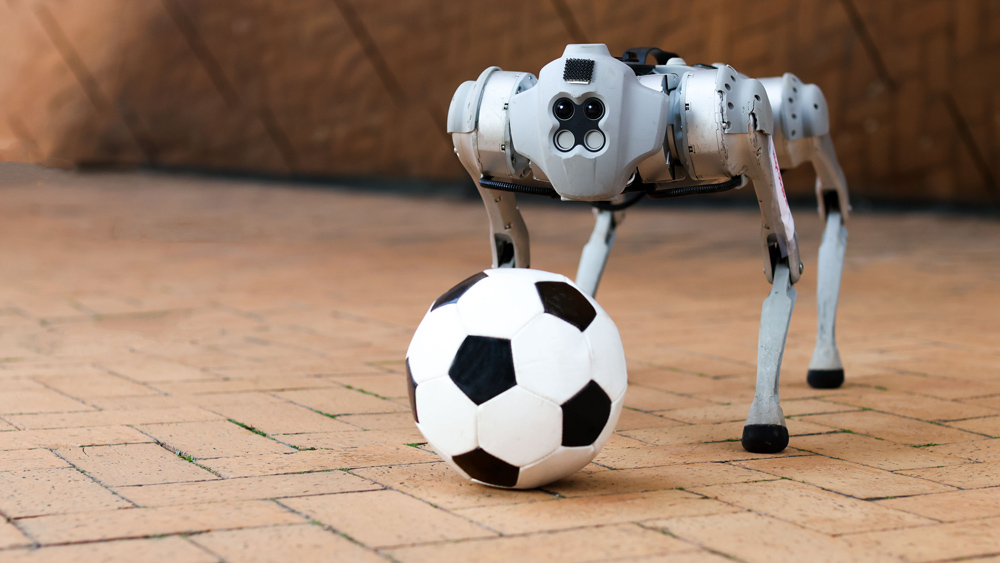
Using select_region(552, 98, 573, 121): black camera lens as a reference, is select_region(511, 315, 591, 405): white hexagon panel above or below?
below

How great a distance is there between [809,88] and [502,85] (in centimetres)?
120

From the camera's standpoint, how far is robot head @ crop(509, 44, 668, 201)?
2535 millimetres

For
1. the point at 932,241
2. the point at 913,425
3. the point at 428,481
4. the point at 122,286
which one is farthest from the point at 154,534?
the point at 932,241

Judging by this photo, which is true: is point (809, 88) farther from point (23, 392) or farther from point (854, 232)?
point (854, 232)

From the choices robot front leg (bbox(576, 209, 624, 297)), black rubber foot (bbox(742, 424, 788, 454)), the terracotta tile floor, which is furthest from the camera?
robot front leg (bbox(576, 209, 624, 297))

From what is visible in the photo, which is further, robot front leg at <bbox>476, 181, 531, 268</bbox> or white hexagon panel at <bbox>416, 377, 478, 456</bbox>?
robot front leg at <bbox>476, 181, 531, 268</bbox>

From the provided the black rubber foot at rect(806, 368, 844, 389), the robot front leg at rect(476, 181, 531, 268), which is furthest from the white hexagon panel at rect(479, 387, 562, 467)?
the black rubber foot at rect(806, 368, 844, 389)

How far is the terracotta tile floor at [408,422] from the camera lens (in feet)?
6.52

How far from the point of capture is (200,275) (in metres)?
6.47

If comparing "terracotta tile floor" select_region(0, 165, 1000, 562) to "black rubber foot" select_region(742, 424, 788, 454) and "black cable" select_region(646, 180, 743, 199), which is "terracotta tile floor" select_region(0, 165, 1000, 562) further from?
"black cable" select_region(646, 180, 743, 199)

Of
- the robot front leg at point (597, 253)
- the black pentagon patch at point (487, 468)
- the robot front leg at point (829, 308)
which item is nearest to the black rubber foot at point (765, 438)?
the black pentagon patch at point (487, 468)

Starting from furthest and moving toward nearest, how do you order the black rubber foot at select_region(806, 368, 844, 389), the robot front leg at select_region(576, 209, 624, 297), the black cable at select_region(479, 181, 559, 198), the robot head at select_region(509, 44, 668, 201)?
1. the robot front leg at select_region(576, 209, 624, 297)
2. the black rubber foot at select_region(806, 368, 844, 389)
3. the black cable at select_region(479, 181, 559, 198)
4. the robot head at select_region(509, 44, 668, 201)

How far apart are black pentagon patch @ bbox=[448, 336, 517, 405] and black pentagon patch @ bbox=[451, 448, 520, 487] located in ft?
0.41

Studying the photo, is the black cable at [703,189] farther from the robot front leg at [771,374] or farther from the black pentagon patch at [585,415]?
the black pentagon patch at [585,415]
